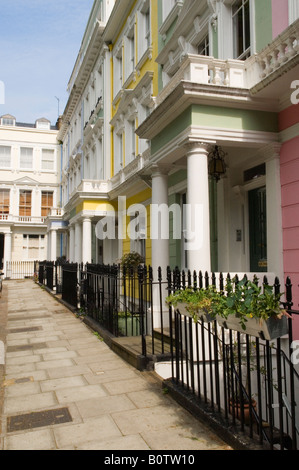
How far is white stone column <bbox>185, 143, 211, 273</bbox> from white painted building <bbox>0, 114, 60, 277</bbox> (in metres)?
28.0

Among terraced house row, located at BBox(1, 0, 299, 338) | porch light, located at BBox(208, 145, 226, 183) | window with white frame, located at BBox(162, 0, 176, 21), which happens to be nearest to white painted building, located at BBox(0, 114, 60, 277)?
terraced house row, located at BBox(1, 0, 299, 338)

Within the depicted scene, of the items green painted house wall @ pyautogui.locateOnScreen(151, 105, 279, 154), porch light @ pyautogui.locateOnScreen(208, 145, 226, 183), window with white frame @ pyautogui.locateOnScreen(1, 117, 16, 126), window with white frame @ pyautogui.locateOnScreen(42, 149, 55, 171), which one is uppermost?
window with white frame @ pyautogui.locateOnScreen(1, 117, 16, 126)

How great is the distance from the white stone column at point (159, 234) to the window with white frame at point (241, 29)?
2.78m

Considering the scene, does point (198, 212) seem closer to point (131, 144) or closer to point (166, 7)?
point (166, 7)

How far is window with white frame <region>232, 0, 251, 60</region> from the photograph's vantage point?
7.66m

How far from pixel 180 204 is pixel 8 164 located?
27.3 meters

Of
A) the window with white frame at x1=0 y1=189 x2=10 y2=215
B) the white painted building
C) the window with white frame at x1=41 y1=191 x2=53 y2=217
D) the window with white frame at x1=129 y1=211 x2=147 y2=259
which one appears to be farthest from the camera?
the window with white frame at x1=41 y1=191 x2=53 y2=217

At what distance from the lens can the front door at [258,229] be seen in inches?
302

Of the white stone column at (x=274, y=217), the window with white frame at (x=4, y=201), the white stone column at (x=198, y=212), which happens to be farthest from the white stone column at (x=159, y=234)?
the window with white frame at (x=4, y=201)

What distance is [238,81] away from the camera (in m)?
6.68

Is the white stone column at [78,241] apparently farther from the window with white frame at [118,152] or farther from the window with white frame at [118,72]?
the window with white frame at [118,72]

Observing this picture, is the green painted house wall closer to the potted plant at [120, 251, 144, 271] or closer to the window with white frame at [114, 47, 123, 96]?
the potted plant at [120, 251, 144, 271]
